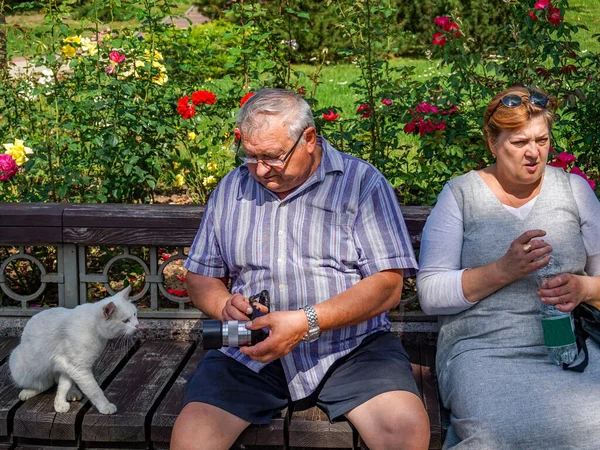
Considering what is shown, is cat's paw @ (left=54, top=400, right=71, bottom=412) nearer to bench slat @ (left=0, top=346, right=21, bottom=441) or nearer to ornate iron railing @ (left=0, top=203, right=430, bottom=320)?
bench slat @ (left=0, top=346, right=21, bottom=441)

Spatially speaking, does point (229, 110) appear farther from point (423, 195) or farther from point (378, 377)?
point (378, 377)

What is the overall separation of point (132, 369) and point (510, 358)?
1.50m

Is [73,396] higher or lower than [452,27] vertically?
lower

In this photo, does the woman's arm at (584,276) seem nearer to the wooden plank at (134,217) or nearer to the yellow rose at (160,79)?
the wooden plank at (134,217)

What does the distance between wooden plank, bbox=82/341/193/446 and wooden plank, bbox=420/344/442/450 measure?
0.99m

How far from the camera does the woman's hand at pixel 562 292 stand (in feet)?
9.32

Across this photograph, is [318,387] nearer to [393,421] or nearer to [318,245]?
[393,421]

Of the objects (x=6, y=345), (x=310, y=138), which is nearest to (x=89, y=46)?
(x=6, y=345)

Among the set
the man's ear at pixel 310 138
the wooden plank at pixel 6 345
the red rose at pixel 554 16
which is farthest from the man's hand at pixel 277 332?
the red rose at pixel 554 16

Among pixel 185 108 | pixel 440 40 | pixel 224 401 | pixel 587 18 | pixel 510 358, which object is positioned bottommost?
pixel 224 401

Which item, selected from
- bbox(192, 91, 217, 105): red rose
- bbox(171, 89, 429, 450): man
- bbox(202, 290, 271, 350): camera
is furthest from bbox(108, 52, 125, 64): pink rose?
bbox(202, 290, 271, 350): camera

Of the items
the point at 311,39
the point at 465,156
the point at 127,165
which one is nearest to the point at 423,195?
the point at 465,156

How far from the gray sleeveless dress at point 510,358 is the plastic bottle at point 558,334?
0.14 feet

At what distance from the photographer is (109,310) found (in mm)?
3152
